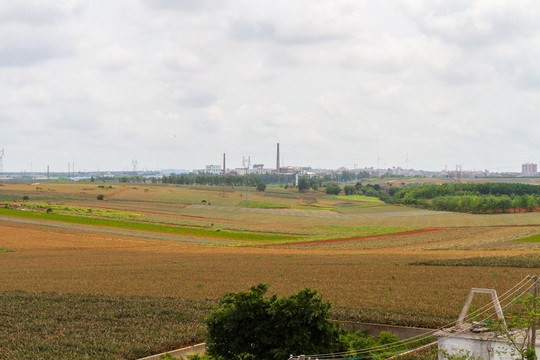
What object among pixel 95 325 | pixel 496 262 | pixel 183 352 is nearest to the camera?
pixel 183 352

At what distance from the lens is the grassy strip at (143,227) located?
265 feet

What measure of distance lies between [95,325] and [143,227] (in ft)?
225

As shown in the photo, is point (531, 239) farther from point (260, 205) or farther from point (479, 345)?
point (260, 205)

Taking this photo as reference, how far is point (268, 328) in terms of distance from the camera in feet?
47.1

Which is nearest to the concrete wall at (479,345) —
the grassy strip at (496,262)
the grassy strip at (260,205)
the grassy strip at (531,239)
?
the grassy strip at (496,262)

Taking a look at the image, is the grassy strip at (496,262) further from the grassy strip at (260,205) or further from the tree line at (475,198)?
the grassy strip at (260,205)

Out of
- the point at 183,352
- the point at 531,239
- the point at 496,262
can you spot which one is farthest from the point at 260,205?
the point at 183,352

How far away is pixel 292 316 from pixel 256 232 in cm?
7423

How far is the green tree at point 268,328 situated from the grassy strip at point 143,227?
64014 millimetres

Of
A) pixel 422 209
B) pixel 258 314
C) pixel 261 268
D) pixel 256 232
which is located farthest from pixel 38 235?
pixel 422 209

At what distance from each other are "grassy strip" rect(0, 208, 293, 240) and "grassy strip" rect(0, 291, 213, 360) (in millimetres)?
53334

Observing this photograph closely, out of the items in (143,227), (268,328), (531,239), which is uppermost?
(268,328)

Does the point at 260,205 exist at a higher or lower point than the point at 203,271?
lower

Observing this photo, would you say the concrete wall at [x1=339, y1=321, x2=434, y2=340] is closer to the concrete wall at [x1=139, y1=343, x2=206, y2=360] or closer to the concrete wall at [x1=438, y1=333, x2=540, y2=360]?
the concrete wall at [x1=438, y1=333, x2=540, y2=360]
